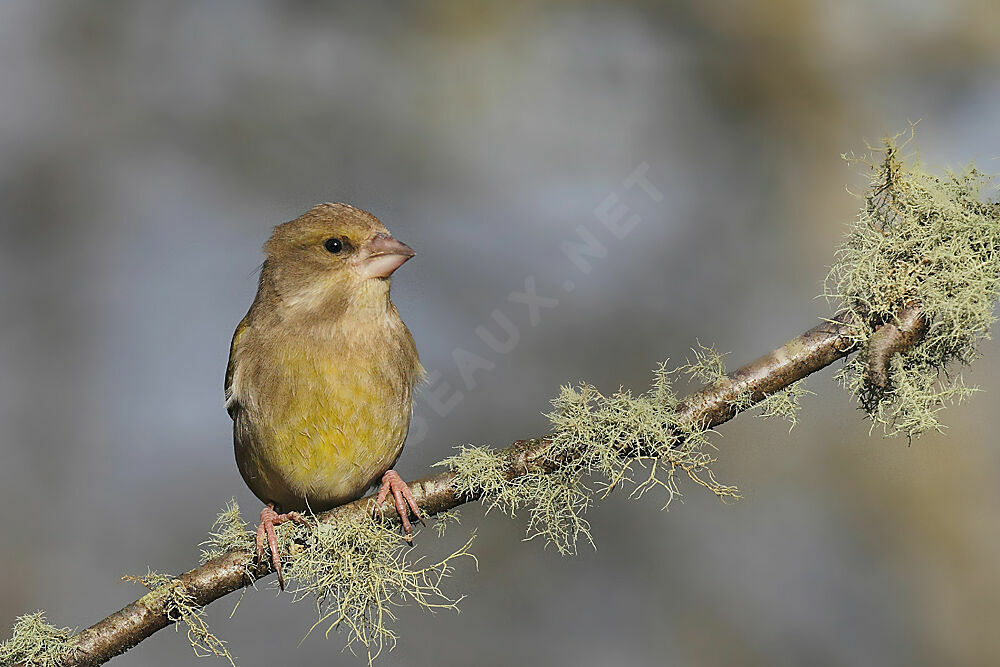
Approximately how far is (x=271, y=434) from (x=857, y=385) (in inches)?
78.1

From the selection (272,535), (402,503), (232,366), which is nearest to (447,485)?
(402,503)

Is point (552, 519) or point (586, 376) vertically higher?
point (586, 376)

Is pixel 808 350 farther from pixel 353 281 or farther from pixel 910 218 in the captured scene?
pixel 353 281

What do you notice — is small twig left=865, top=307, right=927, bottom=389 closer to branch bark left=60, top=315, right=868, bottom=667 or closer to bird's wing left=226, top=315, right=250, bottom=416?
branch bark left=60, top=315, right=868, bottom=667

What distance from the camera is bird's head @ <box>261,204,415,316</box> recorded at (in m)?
Answer: 3.38

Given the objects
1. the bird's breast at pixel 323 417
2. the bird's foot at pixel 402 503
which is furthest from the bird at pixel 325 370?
the bird's foot at pixel 402 503

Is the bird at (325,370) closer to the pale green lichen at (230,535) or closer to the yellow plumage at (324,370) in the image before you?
the yellow plumage at (324,370)

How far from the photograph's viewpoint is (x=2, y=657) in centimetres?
274

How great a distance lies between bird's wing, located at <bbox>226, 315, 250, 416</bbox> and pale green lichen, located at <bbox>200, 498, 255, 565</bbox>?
0.50 m

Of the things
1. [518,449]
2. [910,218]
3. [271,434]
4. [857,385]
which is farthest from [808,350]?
[271,434]

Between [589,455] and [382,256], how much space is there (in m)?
1.13

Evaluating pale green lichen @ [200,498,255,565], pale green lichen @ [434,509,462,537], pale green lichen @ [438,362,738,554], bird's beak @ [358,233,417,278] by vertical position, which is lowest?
pale green lichen @ [438,362,738,554]

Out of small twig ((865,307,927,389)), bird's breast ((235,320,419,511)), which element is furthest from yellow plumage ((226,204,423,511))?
small twig ((865,307,927,389))

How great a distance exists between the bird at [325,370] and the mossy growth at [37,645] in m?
0.77
